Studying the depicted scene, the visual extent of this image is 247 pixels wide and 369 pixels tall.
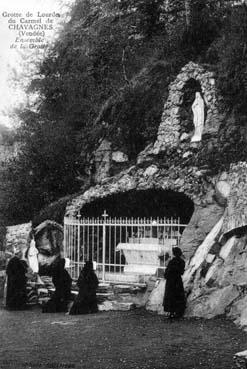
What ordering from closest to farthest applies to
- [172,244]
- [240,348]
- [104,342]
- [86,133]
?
1. [240,348]
2. [104,342]
3. [172,244]
4. [86,133]

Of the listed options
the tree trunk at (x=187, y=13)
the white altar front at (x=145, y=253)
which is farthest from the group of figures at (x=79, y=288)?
the tree trunk at (x=187, y=13)

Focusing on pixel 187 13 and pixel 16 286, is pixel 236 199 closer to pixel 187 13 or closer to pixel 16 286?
pixel 16 286

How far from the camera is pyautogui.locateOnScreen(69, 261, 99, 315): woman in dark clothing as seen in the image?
11.8 m

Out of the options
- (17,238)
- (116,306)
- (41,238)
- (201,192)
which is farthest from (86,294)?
(17,238)

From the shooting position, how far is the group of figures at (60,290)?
11.8m

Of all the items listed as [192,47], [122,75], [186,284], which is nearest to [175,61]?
[192,47]

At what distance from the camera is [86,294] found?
11.8 m

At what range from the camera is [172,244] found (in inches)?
564

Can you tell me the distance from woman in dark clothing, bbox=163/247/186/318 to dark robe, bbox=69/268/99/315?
78.1 inches

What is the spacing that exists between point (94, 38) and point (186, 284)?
15785 mm

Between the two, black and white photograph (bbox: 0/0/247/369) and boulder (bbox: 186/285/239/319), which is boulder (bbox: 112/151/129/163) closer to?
black and white photograph (bbox: 0/0/247/369)

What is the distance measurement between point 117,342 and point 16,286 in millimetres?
5178

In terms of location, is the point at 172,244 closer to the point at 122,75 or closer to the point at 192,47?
the point at 192,47

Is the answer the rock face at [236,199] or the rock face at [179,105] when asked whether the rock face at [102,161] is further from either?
the rock face at [236,199]
